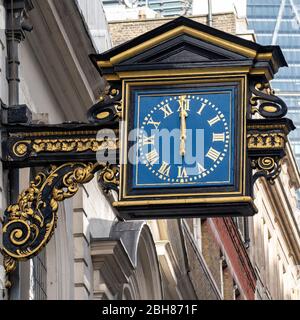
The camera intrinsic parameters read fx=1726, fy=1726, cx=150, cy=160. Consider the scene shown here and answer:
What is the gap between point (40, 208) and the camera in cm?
1502

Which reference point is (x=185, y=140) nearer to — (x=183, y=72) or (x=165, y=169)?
(x=165, y=169)

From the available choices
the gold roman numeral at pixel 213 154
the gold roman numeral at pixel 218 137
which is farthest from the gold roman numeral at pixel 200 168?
the gold roman numeral at pixel 218 137

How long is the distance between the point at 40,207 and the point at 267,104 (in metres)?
2.17

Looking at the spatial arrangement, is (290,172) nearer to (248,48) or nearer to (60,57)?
(60,57)

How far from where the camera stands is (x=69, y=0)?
20.9m

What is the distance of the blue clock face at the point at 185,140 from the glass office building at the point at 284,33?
151203 millimetres

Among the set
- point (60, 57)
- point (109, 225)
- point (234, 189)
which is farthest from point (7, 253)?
point (109, 225)

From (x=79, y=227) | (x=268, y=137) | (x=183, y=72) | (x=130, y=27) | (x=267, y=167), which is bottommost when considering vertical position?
(x=267, y=167)

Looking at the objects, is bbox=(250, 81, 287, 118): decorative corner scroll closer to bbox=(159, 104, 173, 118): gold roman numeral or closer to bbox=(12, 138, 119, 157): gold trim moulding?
bbox=(159, 104, 173, 118): gold roman numeral

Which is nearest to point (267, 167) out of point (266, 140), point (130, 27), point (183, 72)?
point (266, 140)

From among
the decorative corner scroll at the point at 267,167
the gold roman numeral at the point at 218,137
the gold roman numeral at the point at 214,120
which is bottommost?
the decorative corner scroll at the point at 267,167

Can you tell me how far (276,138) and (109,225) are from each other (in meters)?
10.7

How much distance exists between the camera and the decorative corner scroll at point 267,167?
47.9 ft

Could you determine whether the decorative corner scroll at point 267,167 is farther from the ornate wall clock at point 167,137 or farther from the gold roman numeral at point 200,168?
the gold roman numeral at point 200,168
